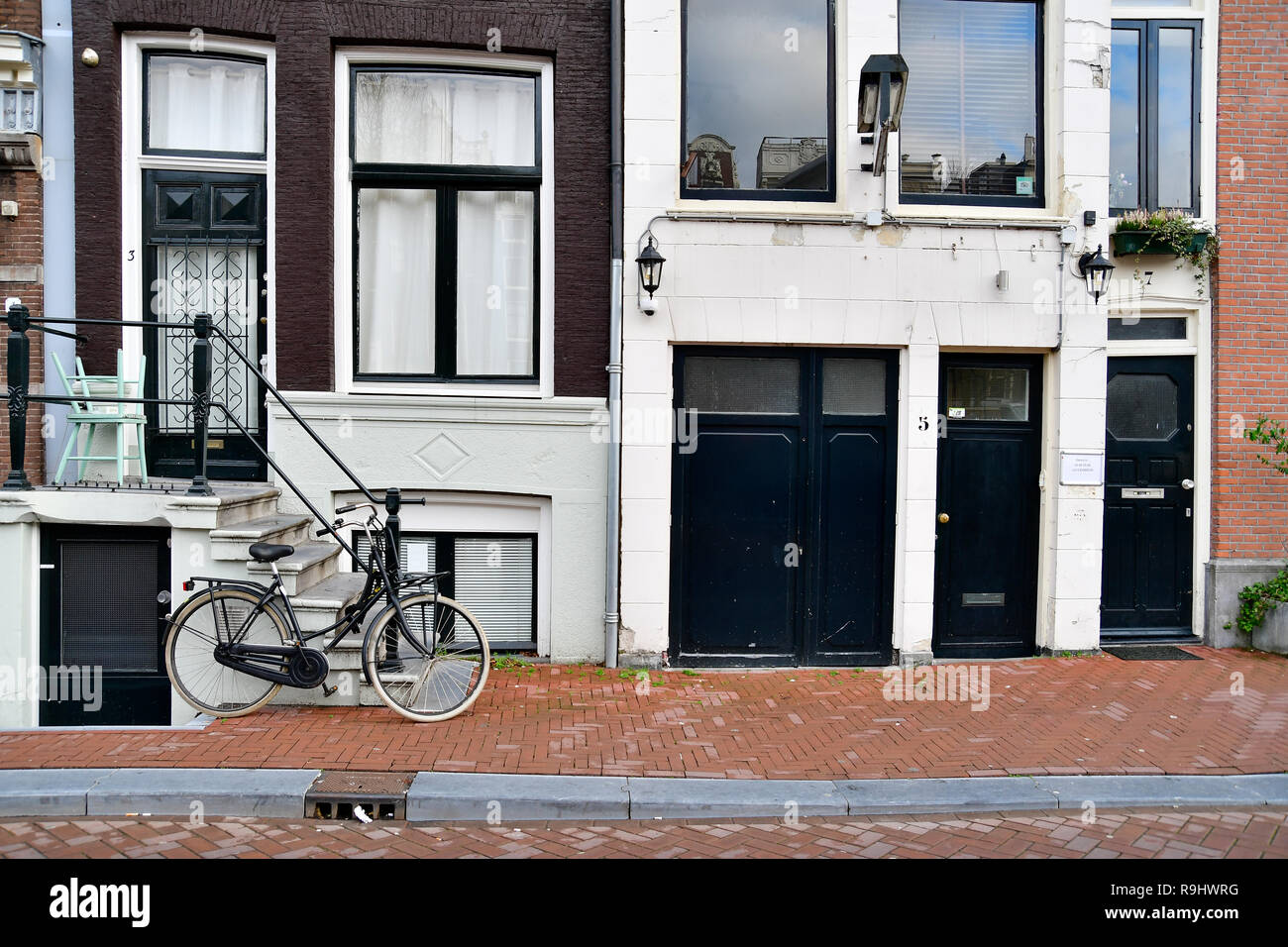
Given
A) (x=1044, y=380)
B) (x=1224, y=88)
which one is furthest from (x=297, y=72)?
(x=1224, y=88)

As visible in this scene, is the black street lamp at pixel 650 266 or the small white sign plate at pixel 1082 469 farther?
the small white sign plate at pixel 1082 469

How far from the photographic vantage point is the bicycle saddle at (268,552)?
6341 mm

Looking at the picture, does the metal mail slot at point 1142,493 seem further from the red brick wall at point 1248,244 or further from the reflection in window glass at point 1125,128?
the reflection in window glass at point 1125,128

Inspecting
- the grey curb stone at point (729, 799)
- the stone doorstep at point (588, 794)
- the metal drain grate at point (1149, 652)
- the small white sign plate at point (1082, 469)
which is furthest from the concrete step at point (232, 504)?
the metal drain grate at point (1149, 652)

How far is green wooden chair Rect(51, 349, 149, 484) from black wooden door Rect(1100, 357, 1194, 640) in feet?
26.8

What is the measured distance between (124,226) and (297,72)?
6.28 feet

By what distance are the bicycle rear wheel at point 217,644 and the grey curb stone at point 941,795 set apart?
3.84m

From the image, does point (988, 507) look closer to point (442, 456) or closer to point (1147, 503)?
point (1147, 503)

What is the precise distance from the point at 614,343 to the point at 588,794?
154 inches

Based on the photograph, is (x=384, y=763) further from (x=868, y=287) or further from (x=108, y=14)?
(x=108, y=14)

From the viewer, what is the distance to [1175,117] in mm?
8727

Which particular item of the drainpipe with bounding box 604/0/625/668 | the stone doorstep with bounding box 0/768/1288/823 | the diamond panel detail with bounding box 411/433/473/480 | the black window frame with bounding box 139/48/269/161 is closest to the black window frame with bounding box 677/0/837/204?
the drainpipe with bounding box 604/0/625/668

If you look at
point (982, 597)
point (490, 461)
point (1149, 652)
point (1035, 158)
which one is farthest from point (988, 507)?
point (490, 461)

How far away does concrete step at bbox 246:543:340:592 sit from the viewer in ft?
22.0
